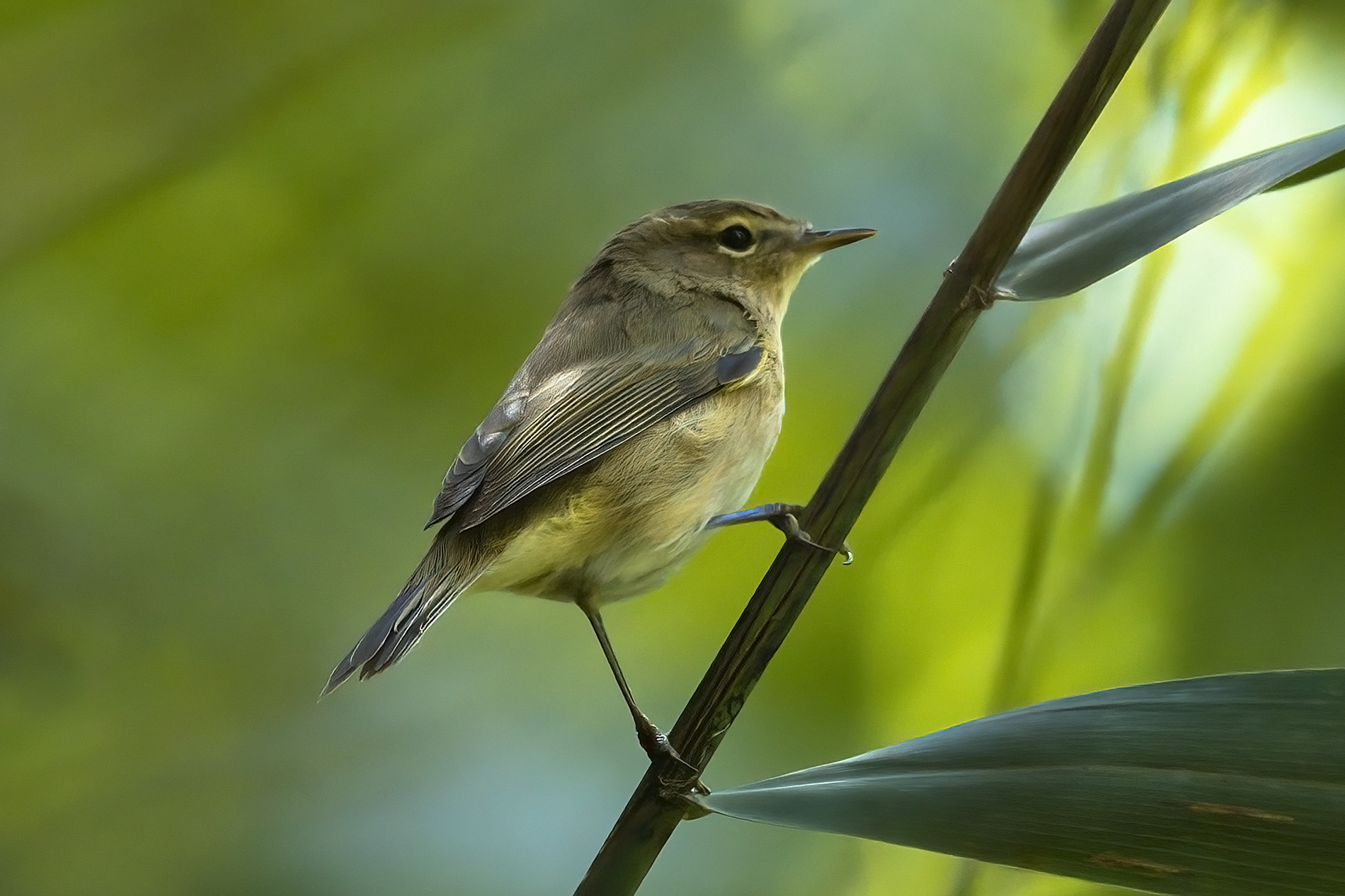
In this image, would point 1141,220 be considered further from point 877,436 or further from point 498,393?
point 498,393

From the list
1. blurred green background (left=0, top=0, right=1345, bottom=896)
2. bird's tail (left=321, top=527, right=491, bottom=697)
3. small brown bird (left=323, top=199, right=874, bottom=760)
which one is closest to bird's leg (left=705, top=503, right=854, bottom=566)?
small brown bird (left=323, top=199, right=874, bottom=760)

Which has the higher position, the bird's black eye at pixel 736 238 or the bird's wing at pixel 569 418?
the bird's black eye at pixel 736 238

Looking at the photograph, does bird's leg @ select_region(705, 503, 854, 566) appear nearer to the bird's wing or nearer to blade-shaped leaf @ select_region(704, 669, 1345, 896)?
the bird's wing

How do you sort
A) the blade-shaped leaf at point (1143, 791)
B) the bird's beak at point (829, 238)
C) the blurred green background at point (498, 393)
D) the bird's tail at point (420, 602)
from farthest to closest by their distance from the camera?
the blurred green background at point (498, 393)
the bird's beak at point (829, 238)
the bird's tail at point (420, 602)
the blade-shaped leaf at point (1143, 791)

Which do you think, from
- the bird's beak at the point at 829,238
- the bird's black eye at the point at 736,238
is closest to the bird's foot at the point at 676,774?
the bird's beak at the point at 829,238

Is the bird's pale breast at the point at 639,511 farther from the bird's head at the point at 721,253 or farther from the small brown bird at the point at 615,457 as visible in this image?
the bird's head at the point at 721,253

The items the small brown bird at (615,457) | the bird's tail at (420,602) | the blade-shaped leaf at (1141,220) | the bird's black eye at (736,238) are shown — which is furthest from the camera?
the bird's black eye at (736,238)
